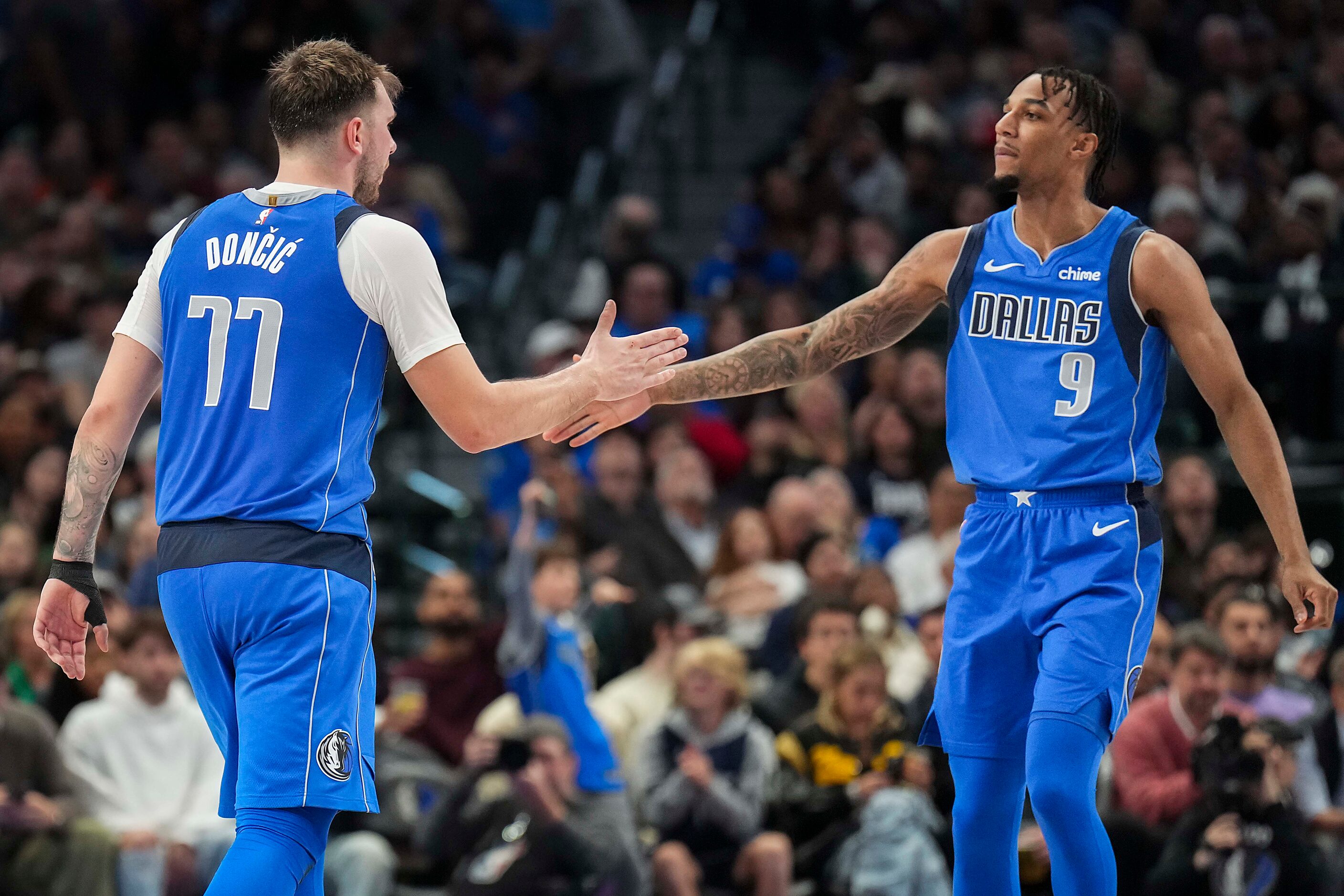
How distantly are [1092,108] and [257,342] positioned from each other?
2495 mm

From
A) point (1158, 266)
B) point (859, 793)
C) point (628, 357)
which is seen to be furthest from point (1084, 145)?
point (859, 793)

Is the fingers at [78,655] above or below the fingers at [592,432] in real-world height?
below

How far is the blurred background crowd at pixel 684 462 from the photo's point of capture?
26.1ft

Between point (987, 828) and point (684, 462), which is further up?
point (684, 462)

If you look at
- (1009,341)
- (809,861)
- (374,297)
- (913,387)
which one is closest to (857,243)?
(913,387)

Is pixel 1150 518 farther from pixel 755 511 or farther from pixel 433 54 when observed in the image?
pixel 433 54

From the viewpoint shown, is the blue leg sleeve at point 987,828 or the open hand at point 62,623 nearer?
the open hand at point 62,623

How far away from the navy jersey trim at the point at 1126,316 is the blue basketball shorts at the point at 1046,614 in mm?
363

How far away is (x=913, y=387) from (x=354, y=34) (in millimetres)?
6547

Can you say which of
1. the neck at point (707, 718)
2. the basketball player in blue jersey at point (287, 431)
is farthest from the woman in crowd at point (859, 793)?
the basketball player in blue jersey at point (287, 431)

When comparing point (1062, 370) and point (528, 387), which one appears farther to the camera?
point (1062, 370)

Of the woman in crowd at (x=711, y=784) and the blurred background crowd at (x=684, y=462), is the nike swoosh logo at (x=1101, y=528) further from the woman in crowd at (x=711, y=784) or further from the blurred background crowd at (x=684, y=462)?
the woman in crowd at (x=711, y=784)

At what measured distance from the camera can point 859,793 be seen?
26.4 ft

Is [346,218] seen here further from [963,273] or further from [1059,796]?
[1059,796]
